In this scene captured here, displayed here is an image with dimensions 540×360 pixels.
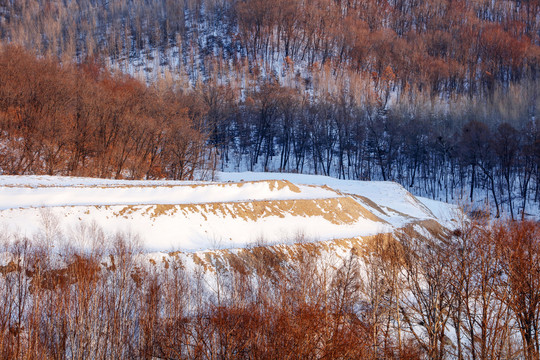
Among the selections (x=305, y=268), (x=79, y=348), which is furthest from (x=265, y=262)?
(x=79, y=348)

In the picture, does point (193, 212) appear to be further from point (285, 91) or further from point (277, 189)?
point (285, 91)

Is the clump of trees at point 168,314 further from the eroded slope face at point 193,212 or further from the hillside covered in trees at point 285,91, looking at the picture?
the hillside covered in trees at point 285,91

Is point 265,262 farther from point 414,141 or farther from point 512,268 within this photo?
point 414,141

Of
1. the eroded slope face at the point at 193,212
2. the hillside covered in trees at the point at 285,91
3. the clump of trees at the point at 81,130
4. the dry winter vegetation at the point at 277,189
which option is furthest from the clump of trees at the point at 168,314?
the hillside covered in trees at the point at 285,91

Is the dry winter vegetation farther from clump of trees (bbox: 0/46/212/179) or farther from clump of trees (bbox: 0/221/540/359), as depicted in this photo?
clump of trees (bbox: 0/46/212/179)

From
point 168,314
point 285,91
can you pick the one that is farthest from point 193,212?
point 285,91

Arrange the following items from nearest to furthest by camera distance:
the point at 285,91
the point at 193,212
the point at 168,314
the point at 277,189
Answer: the point at 168,314
the point at 193,212
the point at 277,189
the point at 285,91

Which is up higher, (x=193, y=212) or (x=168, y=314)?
(x=193, y=212)
